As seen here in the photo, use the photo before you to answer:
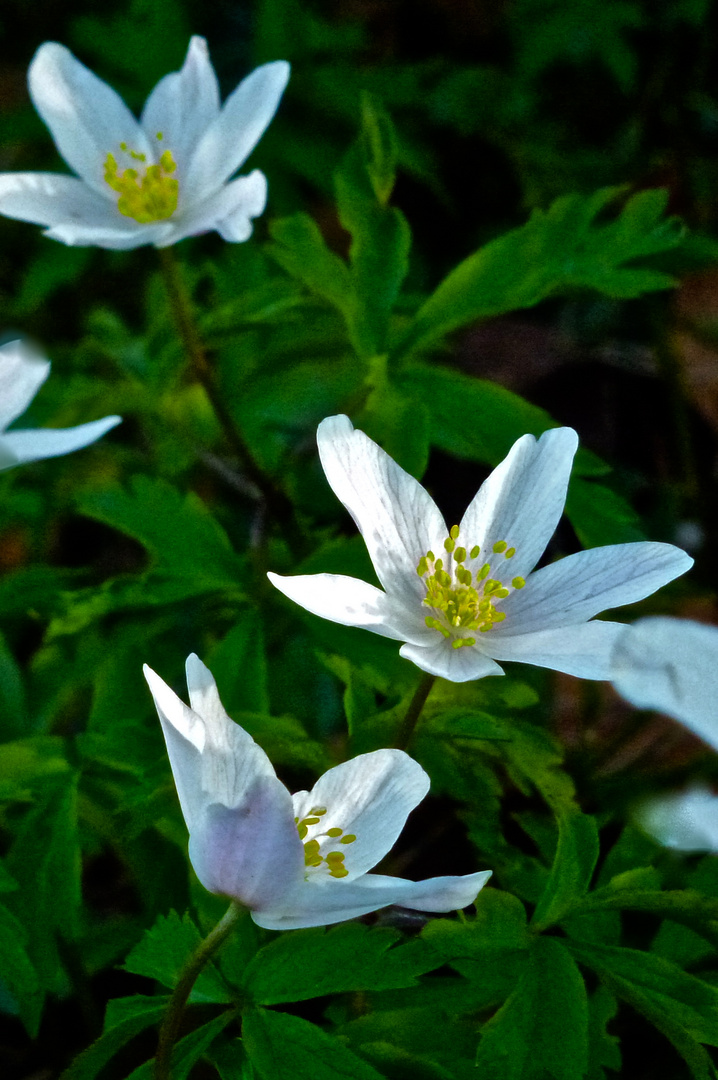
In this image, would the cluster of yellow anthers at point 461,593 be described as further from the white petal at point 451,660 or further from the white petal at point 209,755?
the white petal at point 209,755

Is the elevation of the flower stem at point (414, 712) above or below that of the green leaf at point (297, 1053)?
above

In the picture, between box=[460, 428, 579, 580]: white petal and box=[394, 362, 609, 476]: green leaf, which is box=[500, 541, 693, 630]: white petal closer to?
box=[460, 428, 579, 580]: white petal

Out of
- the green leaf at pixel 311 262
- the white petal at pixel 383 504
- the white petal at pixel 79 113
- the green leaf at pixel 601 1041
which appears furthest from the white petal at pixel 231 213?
the green leaf at pixel 601 1041

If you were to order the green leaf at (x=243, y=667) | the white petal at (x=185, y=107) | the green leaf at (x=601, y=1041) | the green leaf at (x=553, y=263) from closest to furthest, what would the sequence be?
1. the green leaf at (x=601, y=1041)
2. the green leaf at (x=243, y=667)
3. the green leaf at (x=553, y=263)
4. the white petal at (x=185, y=107)

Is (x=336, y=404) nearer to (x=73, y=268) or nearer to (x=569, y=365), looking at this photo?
(x=569, y=365)

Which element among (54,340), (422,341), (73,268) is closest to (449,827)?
(422,341)

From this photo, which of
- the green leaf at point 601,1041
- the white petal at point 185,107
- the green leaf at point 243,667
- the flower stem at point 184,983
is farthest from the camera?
the white petal at point 185,107
